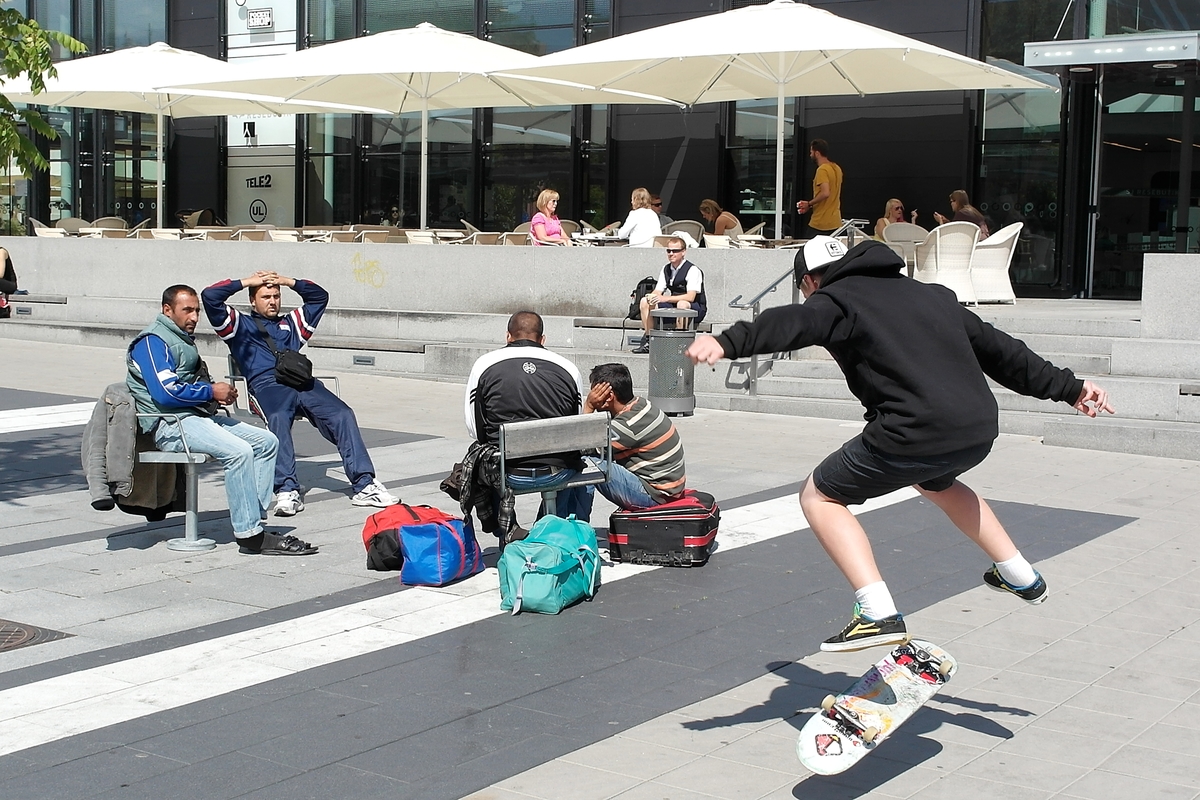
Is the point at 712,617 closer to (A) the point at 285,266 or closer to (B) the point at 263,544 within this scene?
(B) the point at 263,544

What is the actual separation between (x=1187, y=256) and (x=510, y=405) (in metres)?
7.48

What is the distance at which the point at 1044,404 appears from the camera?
12188 mm

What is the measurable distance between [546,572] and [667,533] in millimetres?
1100

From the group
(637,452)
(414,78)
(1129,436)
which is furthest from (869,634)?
(414,78)

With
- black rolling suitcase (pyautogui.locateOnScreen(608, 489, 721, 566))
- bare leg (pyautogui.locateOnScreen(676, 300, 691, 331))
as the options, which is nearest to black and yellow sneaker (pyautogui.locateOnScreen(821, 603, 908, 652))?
black rolling suitcase (pyautogui.locateOnScreen(608, 489, 721, 566))

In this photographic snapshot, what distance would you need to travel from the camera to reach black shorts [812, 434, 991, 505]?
457 cm

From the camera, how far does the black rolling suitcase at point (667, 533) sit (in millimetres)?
7363

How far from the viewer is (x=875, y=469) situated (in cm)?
459

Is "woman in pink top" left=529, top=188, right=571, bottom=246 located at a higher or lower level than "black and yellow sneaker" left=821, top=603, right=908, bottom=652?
higher

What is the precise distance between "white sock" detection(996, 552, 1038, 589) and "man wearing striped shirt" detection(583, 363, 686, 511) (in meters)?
2.78

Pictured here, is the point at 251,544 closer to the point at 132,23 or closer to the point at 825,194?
the point at 825,194

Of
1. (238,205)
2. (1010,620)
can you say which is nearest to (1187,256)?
(1010,620)

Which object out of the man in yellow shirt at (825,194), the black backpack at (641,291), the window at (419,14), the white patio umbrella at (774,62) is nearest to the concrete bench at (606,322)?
the black backpack at (641,291)

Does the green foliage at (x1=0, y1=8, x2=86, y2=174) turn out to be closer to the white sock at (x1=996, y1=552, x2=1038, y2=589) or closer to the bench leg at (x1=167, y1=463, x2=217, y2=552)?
the bench leg at (x1=167, y1=463, x2=217, y2=552)
